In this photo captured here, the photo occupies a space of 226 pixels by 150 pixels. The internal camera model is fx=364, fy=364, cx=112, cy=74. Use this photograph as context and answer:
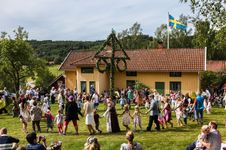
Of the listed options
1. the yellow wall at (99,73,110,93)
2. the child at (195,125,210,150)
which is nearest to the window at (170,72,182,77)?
the yellow wall at (99,73,110,93)

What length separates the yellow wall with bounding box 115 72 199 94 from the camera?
115 ft

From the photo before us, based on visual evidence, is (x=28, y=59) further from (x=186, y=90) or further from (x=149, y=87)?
(x=186, y=90)

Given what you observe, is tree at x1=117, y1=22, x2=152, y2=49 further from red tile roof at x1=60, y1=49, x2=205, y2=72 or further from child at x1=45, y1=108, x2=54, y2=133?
child at x1=45, y1=108, x2=54, y2=133

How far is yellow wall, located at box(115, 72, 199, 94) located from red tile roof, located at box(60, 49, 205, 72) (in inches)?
23.4

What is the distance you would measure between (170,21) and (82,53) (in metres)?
11.2

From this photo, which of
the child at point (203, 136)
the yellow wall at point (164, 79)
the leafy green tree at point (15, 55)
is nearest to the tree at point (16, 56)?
the leafy green tree at point (15, 55)

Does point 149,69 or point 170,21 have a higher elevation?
point 170,21

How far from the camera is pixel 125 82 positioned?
37844mm

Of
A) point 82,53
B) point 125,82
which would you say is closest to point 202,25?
point 125,82

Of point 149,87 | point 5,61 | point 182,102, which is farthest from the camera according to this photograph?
point 149,87

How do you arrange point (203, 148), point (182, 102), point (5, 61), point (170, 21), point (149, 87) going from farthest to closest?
point (170, 21) < point (149, 87) < point (5, 61) < point (182, 102) < point (203, 148)

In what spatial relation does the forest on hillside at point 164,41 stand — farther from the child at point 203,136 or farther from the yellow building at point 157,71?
the child at point 203,136

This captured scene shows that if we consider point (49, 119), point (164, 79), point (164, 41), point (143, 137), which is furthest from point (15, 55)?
point (164, 41)

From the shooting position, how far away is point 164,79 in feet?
119
